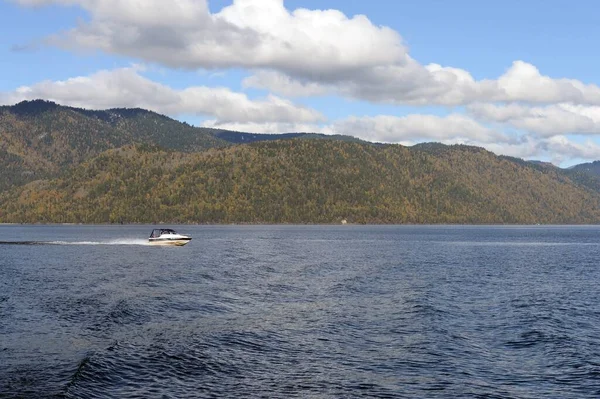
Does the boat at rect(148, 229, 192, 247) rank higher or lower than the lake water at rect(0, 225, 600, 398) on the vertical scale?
higher

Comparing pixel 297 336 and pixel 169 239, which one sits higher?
pixel 169 239

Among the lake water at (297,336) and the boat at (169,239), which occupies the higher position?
the boat at (169,239)

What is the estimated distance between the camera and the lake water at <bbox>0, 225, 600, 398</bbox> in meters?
34.6

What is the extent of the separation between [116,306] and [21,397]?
3077 cm

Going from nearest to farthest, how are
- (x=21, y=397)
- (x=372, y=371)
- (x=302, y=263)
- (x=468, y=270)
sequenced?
1. (x=21, y=397)
2. (x=372, y=371)
3. (x=468, y=270)
4. (x=302, y=263)

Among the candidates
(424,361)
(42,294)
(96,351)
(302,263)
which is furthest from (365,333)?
(302,263)

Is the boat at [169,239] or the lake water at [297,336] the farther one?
the boat at [169,239]

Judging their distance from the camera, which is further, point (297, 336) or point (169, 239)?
point (169, 239)

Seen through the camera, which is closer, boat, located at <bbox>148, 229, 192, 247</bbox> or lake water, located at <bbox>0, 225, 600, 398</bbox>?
lake water, located at <bbox>0, 225, 600, 398</bbox>

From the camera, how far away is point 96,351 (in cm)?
4203

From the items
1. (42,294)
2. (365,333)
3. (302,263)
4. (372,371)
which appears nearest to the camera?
(372,371)

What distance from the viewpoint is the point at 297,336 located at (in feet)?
157

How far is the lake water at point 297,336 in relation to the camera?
34562mm

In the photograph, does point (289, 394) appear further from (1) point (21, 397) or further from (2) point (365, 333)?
(2) point (365, 333)
